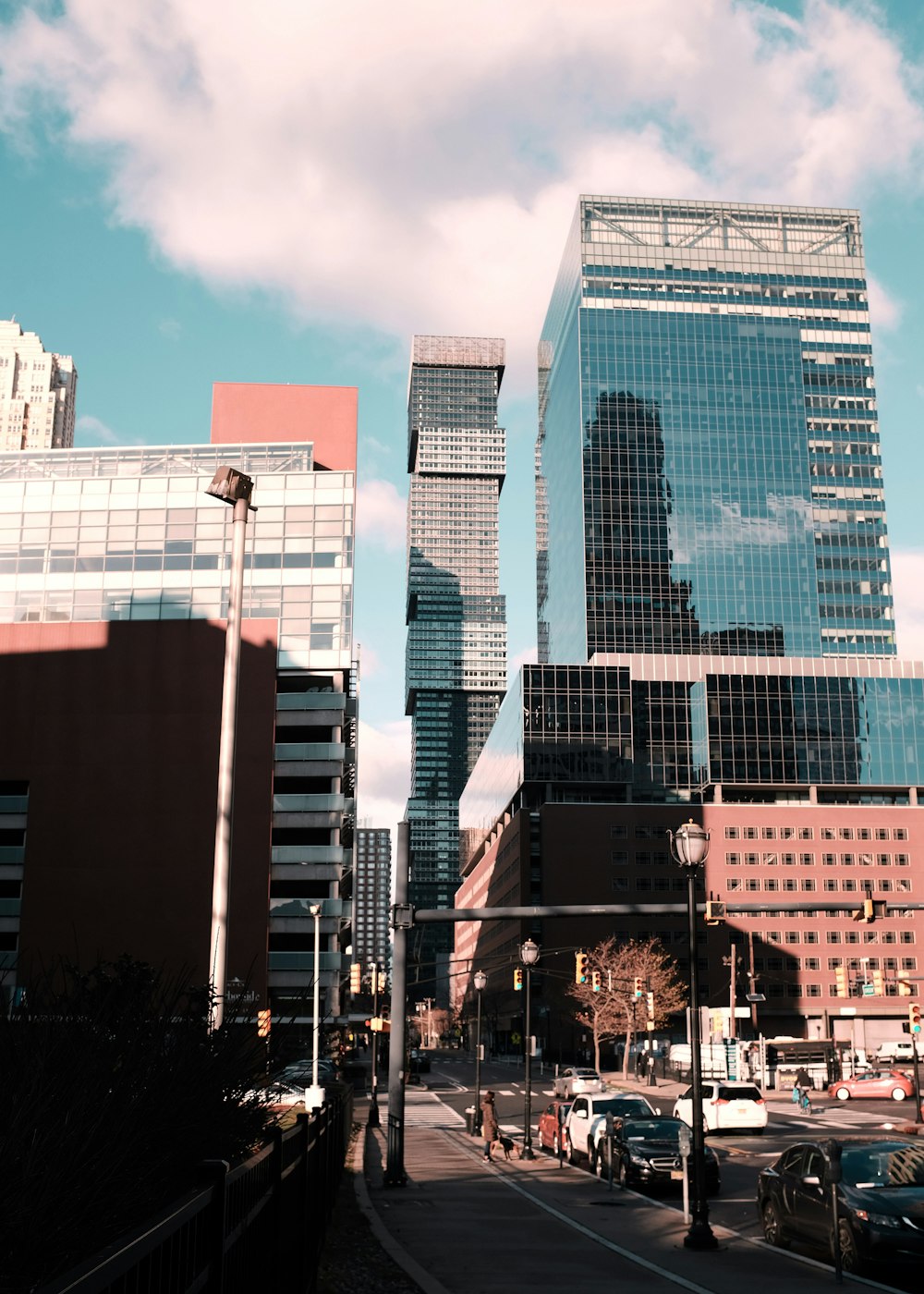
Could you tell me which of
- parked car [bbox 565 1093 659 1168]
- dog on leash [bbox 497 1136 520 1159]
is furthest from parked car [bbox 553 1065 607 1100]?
parked car [bbox 565 1093 659 1168]

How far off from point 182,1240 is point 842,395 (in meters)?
182

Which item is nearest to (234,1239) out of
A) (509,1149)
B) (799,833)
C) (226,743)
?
(226,743)

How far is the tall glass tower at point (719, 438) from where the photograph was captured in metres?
166

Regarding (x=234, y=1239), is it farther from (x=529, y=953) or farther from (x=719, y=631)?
(x=719, y=631)

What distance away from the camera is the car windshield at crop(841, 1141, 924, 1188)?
17.8 meters

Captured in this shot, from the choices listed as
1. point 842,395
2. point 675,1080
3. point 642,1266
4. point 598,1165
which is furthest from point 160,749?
point 842,395

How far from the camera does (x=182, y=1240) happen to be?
552 cm

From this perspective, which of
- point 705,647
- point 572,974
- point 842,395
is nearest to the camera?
point 572,974

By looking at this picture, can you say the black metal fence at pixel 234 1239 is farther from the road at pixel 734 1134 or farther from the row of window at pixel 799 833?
the row of window at pixel 799 833

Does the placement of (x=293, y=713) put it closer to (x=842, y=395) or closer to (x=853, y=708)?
(x=853, y=708)

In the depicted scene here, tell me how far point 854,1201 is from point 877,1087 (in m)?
54.3

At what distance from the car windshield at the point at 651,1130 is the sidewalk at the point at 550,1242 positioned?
4.53ft

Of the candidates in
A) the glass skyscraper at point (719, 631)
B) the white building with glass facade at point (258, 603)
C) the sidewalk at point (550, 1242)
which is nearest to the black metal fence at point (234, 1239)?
the sidewalk at point (550, 1242)

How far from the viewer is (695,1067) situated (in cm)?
2183
